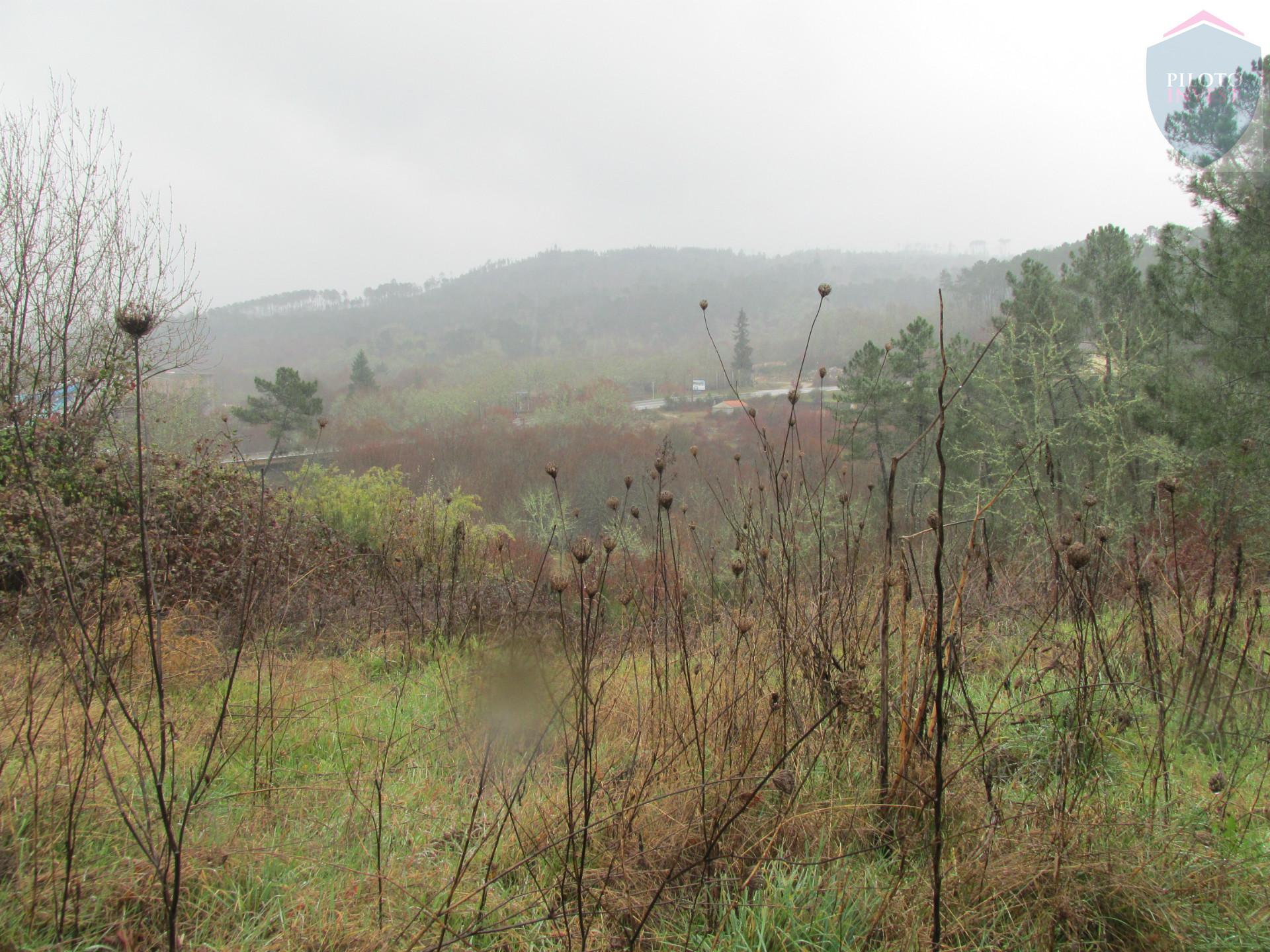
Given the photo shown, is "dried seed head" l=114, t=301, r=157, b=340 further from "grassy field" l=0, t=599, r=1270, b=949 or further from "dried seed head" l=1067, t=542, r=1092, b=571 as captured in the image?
"dried seed head" l=1067, t=542, r=1092, b=571

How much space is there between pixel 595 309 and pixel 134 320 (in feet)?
225

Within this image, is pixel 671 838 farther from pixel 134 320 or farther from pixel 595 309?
pixel 595 309

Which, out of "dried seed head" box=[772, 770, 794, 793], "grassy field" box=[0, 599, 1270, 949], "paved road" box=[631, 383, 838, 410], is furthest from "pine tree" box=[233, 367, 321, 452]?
"dried seed head" box=[772, 770, 794, 793]

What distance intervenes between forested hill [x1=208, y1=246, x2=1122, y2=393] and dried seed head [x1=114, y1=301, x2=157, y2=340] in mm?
A: 34004

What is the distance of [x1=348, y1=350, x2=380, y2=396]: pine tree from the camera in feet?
120

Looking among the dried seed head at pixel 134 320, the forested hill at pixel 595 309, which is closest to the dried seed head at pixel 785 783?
the dried seed head at pixel 134 320

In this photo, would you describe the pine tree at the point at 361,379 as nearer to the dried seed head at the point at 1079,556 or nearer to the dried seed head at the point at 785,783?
the dried seed head at the point at 785,783

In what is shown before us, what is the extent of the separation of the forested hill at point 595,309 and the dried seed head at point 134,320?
34004mm

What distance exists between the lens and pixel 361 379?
123ft

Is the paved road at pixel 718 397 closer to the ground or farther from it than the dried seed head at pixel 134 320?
farther from it

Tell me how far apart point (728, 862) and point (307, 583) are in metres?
7.19

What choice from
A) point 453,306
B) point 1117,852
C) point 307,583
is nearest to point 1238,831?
point 1117,852

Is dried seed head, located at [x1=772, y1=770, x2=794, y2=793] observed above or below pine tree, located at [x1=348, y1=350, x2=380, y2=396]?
below

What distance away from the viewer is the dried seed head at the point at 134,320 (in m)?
1.16
